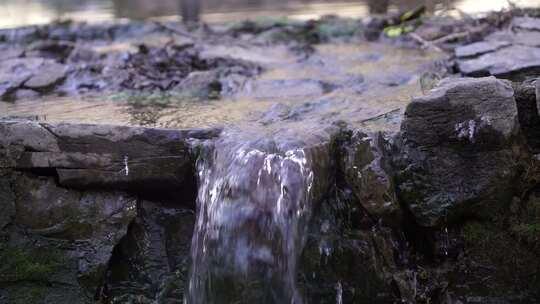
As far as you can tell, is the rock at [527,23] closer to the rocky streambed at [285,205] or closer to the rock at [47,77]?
the rocky streambed at [285,205]

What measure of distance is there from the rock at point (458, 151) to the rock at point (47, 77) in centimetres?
296

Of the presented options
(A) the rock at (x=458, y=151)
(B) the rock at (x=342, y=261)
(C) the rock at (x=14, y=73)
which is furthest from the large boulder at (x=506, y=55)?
(C) the rock at (x=14, y=73)

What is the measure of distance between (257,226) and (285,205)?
6.0 inches

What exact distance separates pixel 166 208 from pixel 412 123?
1.28 metres

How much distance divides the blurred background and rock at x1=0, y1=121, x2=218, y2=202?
557 centimetres

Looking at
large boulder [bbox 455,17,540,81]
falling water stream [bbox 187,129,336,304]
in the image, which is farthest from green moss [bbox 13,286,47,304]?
large boulder [bbox 455,17,540,81]

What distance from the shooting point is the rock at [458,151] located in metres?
2.57

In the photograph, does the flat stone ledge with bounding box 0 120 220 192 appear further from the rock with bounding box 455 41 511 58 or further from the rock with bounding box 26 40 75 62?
the rock with bounding box 26 40 75 62

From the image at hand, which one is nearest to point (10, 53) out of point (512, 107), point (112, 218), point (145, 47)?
point (145, 47)

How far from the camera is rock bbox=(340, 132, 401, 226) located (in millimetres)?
2617

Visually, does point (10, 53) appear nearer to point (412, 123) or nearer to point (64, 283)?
point (64, 283)

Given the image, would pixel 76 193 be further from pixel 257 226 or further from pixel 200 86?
pixel 200 86

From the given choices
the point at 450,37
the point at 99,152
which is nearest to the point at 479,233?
the point at 99,152

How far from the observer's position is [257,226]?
2.53 metres
